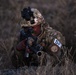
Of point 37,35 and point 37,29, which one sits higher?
point 37,29

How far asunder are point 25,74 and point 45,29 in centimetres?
124

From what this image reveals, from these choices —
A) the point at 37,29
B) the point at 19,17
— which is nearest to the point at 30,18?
the point at 37,29

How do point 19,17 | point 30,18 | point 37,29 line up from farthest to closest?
point 19,17 < point 37,29 < point 30,18

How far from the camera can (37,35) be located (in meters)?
7.96

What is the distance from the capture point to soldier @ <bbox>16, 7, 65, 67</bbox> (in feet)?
25.2

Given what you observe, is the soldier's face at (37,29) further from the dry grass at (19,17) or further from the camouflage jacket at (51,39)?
the dry grass at (19,17)

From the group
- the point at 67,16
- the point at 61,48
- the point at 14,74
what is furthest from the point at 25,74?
the point at 67,16

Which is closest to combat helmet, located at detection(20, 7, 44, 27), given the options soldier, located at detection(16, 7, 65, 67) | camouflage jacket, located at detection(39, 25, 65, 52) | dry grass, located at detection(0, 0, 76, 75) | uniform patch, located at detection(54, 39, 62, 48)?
soldier, located at detection(16, 7, 65, 67)

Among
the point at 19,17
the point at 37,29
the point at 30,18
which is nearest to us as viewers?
the point at 30,18

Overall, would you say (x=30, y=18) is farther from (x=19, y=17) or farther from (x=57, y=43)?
(x=19, y=17)

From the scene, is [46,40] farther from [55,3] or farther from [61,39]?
[55,3]

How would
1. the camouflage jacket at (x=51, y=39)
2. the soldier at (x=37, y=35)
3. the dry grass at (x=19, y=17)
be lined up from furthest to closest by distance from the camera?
the dry grass at (x=19, y=17), the camouflage jacket at (x=51, y=39), the soldier at (x=37, y=35)

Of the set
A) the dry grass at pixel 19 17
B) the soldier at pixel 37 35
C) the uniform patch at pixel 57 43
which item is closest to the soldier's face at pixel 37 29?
the soldier at pixel 37 35

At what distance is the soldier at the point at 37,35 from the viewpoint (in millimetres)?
7672
